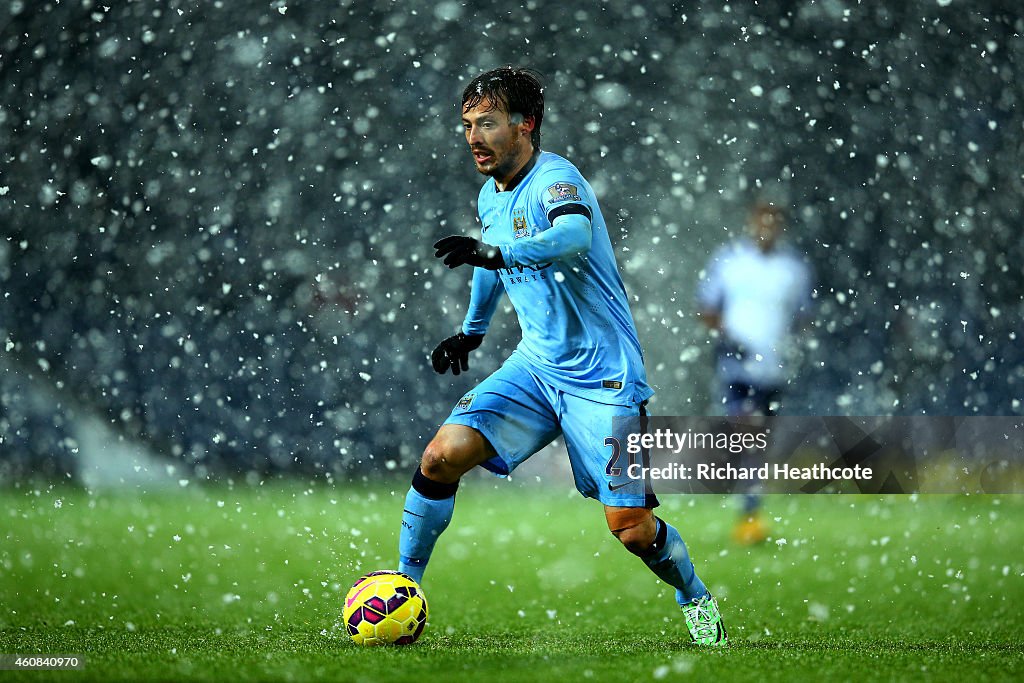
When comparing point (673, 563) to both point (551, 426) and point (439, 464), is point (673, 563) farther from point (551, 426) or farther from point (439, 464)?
point (439, 464)

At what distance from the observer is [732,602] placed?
12.6 feet

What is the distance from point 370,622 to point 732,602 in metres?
1.56

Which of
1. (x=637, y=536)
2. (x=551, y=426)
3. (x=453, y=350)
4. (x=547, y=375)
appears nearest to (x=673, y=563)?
(x=637, y=536)

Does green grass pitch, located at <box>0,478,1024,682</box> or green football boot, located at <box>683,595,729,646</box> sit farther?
green football boot, located at <box>683,595,729,646</box>

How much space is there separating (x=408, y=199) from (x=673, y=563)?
19.3 feet

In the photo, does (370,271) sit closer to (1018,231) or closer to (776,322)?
(776,322)

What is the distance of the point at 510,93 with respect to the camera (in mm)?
2979

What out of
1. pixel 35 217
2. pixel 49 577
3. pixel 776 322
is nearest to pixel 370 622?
pixel 49 577

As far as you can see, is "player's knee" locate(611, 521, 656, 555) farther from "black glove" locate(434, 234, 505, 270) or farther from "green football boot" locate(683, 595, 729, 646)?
"black glove" locate(434, 234, 505, 270)

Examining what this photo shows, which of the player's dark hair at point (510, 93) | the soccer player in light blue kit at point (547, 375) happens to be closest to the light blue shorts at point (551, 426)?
the soccer player in light blue kit at point (547, 375)

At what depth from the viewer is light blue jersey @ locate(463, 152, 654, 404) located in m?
2.90

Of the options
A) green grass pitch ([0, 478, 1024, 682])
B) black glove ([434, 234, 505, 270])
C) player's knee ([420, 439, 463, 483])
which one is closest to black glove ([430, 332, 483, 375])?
player's knee ([420, 439, 463, 483])

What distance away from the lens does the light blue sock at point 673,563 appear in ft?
9.64

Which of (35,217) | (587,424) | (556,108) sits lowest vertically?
(587,424)
